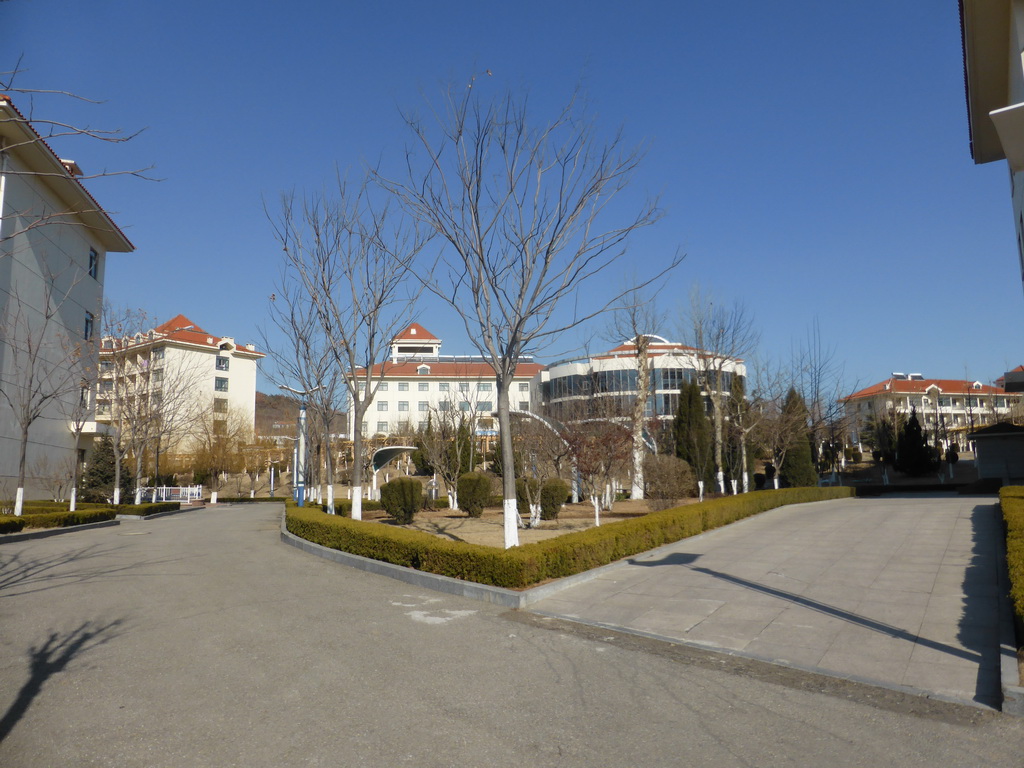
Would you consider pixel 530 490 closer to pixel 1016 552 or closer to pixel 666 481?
pixel 666 481

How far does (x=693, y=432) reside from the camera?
3256 cm

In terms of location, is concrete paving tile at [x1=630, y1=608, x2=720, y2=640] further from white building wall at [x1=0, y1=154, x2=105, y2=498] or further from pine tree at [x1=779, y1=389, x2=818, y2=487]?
pine tree at [x1=779, y1=389, x2=818, y2=487]

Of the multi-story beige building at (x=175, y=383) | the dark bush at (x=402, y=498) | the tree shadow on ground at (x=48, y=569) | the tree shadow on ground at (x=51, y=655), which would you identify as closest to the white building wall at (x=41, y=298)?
the multi-story beige building at (x=175, y=383)

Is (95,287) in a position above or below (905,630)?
above

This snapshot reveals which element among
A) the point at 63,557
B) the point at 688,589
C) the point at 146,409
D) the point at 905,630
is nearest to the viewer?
the point at 905,630

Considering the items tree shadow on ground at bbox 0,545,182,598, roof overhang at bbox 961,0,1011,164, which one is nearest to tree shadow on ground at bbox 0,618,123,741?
tree shadow on ground at bbox 0,545,182,598

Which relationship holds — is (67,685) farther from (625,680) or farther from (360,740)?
(625,680)

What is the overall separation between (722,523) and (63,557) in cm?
1376

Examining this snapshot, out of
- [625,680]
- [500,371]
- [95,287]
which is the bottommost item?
[625,680]

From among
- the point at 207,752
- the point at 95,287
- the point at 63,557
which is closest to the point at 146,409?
the point at 95,287

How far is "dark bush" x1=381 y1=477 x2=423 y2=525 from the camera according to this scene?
19.3 meters

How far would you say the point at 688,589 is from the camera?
29.0ft

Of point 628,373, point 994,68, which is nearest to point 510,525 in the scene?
point 994,68

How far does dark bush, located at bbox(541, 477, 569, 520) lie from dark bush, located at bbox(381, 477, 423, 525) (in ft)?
12.0
